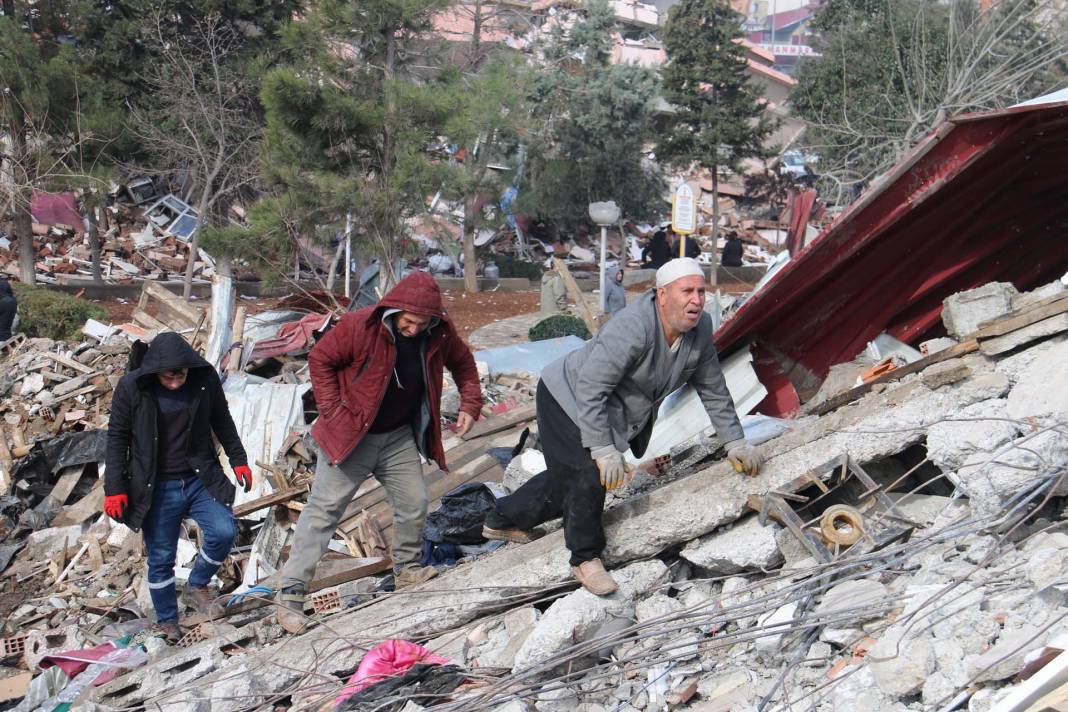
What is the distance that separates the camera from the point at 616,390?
171 inches

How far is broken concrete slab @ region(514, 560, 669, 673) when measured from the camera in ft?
13.6

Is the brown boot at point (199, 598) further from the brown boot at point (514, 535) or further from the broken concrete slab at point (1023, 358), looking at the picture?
the broken concrete slab at point (1023, 358)

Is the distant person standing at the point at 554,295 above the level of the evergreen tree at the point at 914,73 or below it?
below

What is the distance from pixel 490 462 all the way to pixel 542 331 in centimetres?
648

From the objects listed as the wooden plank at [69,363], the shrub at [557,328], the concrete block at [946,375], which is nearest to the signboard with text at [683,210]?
the shrub at [557,328]

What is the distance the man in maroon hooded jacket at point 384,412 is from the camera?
4840 millimetres

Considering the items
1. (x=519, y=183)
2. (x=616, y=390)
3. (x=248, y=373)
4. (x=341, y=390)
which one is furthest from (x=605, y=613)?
(x=519, y=183)

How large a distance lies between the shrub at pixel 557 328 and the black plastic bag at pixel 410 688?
9643 mm

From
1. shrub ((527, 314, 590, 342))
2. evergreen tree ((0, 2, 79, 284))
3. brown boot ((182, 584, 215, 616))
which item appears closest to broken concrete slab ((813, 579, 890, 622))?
brown boot ((182, 584, 215, 616))

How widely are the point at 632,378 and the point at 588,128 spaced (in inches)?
833

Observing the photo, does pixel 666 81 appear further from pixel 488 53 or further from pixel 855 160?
pixel 855 160

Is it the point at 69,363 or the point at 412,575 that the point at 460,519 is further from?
the point at 69,363

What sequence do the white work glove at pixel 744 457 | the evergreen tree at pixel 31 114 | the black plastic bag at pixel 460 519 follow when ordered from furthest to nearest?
the evergreen tree at pixel 31 114 < the black plastic bag at pixel 460 519 < the white work glove at pixel 744 457

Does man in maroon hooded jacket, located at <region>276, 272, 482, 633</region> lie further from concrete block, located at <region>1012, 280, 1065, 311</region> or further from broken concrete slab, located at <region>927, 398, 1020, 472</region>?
concrete block, located at <region>1012, 280, 1065, 311</region>
